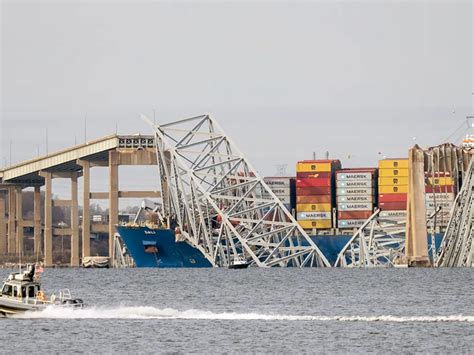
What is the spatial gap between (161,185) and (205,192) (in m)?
9.13

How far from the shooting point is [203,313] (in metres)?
92.1

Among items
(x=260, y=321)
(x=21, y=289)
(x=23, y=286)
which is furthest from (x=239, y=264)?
(x=23, y=286)

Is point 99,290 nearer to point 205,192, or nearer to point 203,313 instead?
point 203,313

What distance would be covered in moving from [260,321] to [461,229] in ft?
248

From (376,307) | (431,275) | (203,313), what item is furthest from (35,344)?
(431,275)

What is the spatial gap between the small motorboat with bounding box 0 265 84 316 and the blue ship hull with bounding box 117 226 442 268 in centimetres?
10048

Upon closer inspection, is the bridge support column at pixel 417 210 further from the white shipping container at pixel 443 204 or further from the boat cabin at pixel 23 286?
the boat cabin at pixel 23 286

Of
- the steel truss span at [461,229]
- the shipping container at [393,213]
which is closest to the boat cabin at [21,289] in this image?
the steel truss span at [461,229]

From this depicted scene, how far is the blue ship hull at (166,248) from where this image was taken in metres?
191

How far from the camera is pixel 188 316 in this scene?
296ft

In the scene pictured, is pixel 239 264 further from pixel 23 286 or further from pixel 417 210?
pixel 23 286

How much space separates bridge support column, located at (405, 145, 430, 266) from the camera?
160m

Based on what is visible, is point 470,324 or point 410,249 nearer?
point 470,324

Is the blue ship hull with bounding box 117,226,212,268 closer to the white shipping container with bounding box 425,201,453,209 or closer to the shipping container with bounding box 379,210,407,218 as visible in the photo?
the shipping container with bounding box 379,210,407,218
